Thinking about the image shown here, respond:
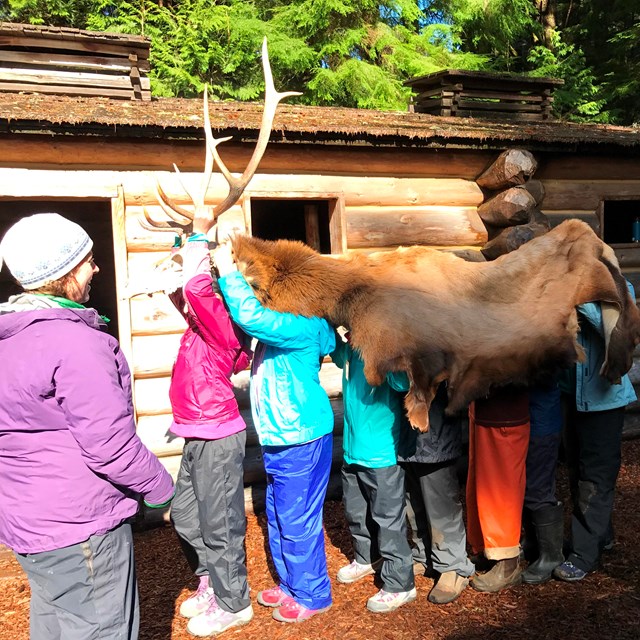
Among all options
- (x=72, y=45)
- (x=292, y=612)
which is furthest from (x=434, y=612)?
(x=72, y=45)

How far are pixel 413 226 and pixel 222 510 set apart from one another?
4050 mm

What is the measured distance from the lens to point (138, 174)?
19.0 feet

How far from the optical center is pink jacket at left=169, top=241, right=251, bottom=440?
3.74 metres

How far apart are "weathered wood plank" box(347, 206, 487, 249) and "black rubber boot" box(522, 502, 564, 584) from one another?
Answer: 3.31 metres

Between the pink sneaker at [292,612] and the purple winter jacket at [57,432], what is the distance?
1.88m

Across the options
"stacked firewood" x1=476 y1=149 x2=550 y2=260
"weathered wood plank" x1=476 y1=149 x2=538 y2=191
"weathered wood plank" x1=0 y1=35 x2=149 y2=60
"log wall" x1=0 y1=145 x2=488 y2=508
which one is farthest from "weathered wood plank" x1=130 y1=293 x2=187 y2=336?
"weathered wood plank" x1=476 y1=149 x2=538 y2=191

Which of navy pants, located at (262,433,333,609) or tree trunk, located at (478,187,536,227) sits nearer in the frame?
navy pants, located at (262,433,333,609)

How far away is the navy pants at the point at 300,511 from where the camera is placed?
12.6 feet

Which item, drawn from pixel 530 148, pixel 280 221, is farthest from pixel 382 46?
pixel 530 148

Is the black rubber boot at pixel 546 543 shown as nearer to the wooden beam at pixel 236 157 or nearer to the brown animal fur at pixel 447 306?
the brown animal fur at pixel 447 306

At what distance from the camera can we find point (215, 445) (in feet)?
12.5

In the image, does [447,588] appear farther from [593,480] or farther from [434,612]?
[593,480]

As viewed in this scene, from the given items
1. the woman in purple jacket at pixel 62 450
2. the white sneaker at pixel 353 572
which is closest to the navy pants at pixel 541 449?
the white sneaker at pixel 353 572

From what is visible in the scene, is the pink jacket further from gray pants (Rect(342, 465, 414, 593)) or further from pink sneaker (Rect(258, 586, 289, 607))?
pink sneaker (Rect(258, 586, 289, 607))
